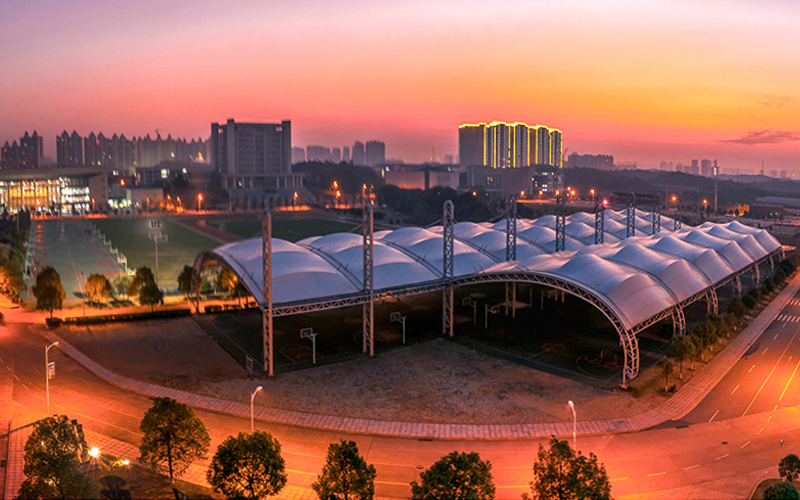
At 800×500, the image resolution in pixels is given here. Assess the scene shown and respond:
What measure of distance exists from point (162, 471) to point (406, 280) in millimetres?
20225

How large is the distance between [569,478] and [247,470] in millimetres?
9885

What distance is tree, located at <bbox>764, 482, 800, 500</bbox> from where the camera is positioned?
711 inches

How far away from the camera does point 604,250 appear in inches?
1697

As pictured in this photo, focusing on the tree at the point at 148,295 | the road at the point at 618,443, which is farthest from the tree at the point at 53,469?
the tree at the point at 148,295

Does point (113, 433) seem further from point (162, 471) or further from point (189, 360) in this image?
point (189, 360)

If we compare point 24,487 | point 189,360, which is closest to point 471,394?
point 189,360

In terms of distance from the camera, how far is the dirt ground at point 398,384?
26984mm

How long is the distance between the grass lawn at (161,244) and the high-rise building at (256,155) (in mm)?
74022

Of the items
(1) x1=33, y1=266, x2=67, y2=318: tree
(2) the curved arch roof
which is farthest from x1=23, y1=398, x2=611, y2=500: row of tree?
(1) x1=33, y1=266, x2=67, y2=318: tree

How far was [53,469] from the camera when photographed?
57.3 feet

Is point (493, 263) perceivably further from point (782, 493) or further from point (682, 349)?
point (782, 493)

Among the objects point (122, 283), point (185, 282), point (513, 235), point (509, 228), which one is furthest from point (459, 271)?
point (122, 283)

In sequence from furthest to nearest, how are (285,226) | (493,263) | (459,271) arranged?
(285,226)
(493,263)
(459,271)

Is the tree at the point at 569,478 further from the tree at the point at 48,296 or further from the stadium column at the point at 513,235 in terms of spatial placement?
the tree at the point at 48,296
